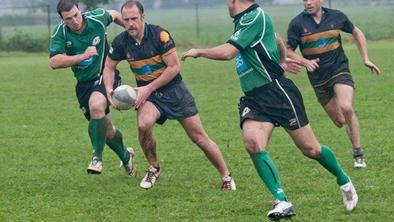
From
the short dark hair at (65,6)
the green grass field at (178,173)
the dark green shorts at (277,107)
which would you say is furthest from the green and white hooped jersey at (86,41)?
the dark green shorts at (277,107)

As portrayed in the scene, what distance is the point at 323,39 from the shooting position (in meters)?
10.9

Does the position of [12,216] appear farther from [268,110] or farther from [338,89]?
[338,89]

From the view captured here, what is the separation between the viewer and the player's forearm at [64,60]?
9502 millimetres

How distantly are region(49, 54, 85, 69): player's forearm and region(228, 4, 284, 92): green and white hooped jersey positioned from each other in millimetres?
2123

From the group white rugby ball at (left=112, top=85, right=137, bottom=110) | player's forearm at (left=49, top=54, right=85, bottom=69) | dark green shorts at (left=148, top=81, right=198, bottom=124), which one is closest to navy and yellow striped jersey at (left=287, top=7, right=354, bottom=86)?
dark green shorts at (left=148, top=81, right=198, bottom=124)

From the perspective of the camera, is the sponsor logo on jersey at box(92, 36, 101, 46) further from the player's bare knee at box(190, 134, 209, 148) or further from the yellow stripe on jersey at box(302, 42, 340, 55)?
the yellow stripe on jersey at box(302, 42, 340, 55)

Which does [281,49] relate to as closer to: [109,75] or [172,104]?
[172,104]

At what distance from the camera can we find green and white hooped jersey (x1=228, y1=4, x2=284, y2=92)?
770 cm

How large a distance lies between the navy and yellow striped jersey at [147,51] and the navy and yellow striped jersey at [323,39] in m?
2.01

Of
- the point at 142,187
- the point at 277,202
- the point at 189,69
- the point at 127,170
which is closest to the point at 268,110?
the point at 277,202

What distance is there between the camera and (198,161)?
11398mm

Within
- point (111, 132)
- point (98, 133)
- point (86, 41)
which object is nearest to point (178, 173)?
point (111, 132)

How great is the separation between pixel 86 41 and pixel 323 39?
2.74 meters

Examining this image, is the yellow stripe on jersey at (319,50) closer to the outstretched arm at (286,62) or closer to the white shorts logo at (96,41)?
the white shorts logo at (96,41)
